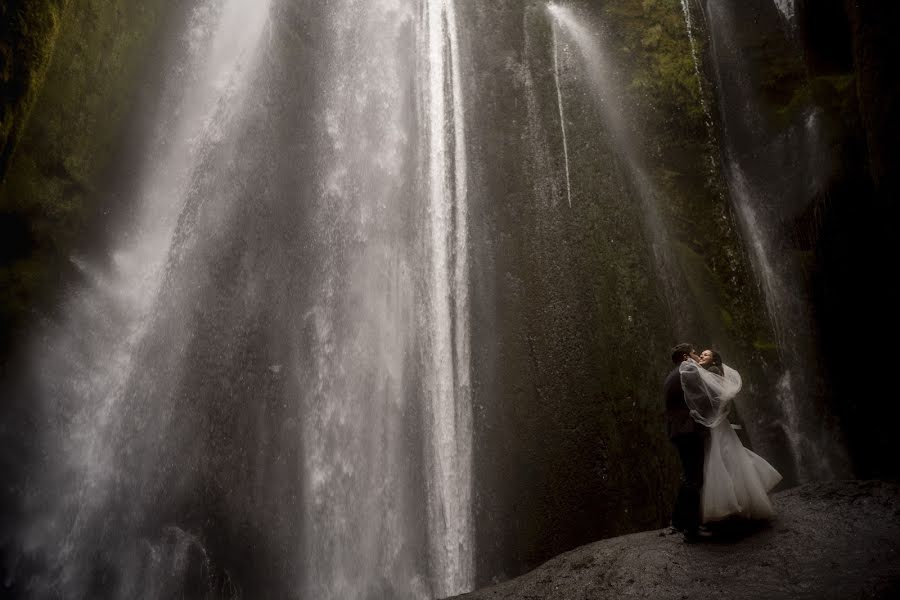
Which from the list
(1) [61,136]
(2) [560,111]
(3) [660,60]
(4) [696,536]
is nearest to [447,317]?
(2) [560,111]

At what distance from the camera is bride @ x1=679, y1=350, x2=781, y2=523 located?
3.72 meters

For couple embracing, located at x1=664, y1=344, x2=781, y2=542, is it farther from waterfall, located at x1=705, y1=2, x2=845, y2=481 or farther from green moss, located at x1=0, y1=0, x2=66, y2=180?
green moss, located at x1=0, y1=0, x2=66, y2=180

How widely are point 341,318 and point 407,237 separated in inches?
64.3

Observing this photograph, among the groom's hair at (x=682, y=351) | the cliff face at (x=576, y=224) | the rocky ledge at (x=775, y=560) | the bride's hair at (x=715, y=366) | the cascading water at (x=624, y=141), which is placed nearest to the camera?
the rocky ledge at (x=775, y=560)

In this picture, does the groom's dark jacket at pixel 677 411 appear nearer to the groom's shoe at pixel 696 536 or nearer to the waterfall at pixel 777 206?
the groom's shoe at pixel 696 536

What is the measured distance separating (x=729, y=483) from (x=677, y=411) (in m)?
0.57

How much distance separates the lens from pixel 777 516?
13.1 feet

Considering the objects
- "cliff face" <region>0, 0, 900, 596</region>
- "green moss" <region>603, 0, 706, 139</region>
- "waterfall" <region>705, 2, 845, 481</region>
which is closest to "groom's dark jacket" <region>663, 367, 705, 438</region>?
"cliff face" <region>0, 0, 900, 596</region>

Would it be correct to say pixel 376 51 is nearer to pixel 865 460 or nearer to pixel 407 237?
pixel 407 237

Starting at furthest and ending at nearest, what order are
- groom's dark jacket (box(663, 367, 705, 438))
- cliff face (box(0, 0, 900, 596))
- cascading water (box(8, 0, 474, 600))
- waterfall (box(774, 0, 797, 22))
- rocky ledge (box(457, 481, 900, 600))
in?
1. waterfall (box(774, 0, 797, 22))
2. cascading water (box(8, 0, 474, 600))
3. cliff face (box(0, 0, 900, 596))
4. groom's dark jacket (box(663, 367, 705, 438))
5. rocky ledge (box(457, 481, 900, 600))

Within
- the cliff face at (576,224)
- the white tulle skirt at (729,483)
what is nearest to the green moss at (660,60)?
the cliff face at (576,224)

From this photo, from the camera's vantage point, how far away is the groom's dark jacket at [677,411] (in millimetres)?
3904

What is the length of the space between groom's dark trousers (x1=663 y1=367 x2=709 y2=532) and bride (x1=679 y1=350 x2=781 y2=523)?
0.27 feet

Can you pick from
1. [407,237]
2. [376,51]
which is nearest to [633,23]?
[376,51]
